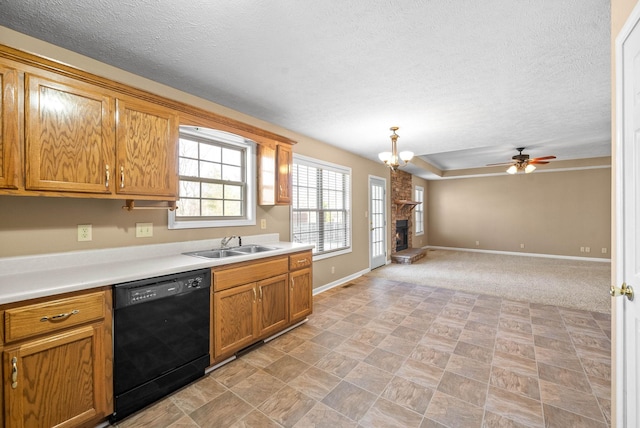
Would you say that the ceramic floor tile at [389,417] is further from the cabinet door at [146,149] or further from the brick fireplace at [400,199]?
the brick fireplace at [400,199]

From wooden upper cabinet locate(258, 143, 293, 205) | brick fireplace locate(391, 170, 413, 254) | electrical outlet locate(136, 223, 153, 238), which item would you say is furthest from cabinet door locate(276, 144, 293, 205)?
brick fireplace locate(391, 170, 413, 254)

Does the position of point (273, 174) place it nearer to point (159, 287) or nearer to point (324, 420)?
point (159, 287)

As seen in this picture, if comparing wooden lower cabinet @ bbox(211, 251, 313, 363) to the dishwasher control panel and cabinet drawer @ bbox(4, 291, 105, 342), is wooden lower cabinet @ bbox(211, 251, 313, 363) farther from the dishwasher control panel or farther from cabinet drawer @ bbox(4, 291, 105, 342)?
cabinet drawer @ bbox(4, 291, 105, 342)

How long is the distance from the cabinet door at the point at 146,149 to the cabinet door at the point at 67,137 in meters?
0.08

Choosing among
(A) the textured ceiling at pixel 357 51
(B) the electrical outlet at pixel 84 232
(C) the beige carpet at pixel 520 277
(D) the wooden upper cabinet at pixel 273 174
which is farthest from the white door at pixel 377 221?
(B) the electrical outlet at pixel 84 232

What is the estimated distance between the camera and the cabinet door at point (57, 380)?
1388 mm

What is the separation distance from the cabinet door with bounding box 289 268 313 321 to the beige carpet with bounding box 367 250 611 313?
2625mm

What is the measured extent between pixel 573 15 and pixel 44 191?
11.2ft

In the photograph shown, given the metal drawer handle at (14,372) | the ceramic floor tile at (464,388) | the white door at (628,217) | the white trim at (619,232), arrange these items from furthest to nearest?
the ceramic floor tile at (464,388) < the metal drawer handle at (14,372) < the white trim at (619,232) < the white door at (628,217)

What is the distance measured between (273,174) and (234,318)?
172 cm

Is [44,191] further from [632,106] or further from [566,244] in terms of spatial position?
[566,244]

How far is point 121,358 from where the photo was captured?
1748 mm

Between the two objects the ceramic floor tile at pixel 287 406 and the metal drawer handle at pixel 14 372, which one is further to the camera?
the ceramic floor tile at pixel 287 406

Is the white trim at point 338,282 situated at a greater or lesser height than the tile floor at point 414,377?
greater
